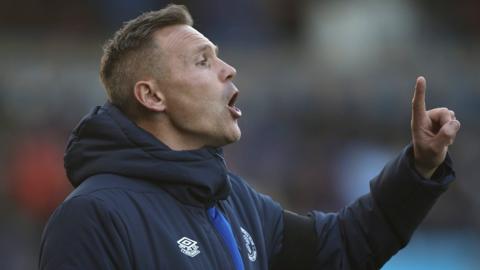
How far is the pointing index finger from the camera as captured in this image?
332cm

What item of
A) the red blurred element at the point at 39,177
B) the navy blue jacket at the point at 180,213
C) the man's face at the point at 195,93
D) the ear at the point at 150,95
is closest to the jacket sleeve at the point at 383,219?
the navy blue jacket at the point at 180,213

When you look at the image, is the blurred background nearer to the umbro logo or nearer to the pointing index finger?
the pointing index finger

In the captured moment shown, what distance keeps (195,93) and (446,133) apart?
854 mm

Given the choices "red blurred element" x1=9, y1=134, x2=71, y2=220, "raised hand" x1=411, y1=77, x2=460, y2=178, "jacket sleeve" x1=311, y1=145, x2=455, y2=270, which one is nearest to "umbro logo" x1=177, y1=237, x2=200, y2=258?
"jacket sleeve" x1=311, y1=145, x2=455, y2=270

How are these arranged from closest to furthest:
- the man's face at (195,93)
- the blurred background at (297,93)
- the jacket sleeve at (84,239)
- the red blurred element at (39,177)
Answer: the jacket sleeve at (84,239) < the man's face at (195,93) < the red blurred element at (39,177) < the blurred background at (297,93)

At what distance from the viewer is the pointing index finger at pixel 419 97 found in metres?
3.32

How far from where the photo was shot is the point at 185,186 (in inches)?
127

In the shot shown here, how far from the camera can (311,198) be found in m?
10.1

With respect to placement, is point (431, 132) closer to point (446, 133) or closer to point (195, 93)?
point (446, 133)

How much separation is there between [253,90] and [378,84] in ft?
4.68

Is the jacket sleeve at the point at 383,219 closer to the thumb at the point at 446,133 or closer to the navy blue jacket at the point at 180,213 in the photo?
the navy blue jacket at the point at 180,213

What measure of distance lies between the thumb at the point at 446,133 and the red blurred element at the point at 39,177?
6452 millimetres

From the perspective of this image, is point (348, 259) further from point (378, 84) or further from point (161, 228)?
point (378, 84)

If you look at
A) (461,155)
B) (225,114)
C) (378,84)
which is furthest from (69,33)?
(225,114)
